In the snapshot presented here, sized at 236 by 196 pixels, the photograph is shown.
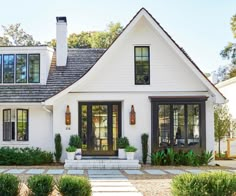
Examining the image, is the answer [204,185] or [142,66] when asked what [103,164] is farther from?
[204,185]

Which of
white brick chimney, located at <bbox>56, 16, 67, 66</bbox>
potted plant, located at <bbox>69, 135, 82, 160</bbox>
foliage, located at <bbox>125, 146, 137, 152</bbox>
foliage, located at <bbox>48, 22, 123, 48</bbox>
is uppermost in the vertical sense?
foliage, located at <bbox>48, 22, 123, 48</bbox>

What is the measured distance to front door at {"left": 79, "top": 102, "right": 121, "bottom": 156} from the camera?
65.5 feet

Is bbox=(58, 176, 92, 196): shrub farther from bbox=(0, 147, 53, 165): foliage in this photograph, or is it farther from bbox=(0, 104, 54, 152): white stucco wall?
bbox=(0, 104, 54, 152): white stucco wall

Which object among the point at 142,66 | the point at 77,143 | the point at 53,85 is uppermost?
the point at 142,66

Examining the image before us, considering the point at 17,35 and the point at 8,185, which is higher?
the point at 17,35

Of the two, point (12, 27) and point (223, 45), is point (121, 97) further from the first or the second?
point (12, 27)

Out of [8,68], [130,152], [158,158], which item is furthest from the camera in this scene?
[8,68]

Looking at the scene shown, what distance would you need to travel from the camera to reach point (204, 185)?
28.9 ft

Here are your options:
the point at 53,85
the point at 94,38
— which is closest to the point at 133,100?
the point at 53,85

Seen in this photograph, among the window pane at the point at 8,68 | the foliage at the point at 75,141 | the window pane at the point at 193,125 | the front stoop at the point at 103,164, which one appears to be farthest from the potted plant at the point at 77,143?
the window pane at the point at 193,125

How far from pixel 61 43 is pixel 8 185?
13.8 meters

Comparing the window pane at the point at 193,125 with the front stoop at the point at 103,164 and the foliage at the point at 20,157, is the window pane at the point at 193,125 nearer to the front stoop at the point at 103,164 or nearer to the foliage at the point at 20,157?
the front stoop at the point at 103,164

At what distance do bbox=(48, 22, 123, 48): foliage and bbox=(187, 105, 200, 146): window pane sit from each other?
23.1 meters

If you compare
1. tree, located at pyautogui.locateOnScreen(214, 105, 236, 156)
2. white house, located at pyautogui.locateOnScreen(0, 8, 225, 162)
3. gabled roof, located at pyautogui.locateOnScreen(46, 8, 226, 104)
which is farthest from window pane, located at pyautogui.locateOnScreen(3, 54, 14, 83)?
tree, located at pyautogui.locateOnScreen(214, 105, 236, 156)
